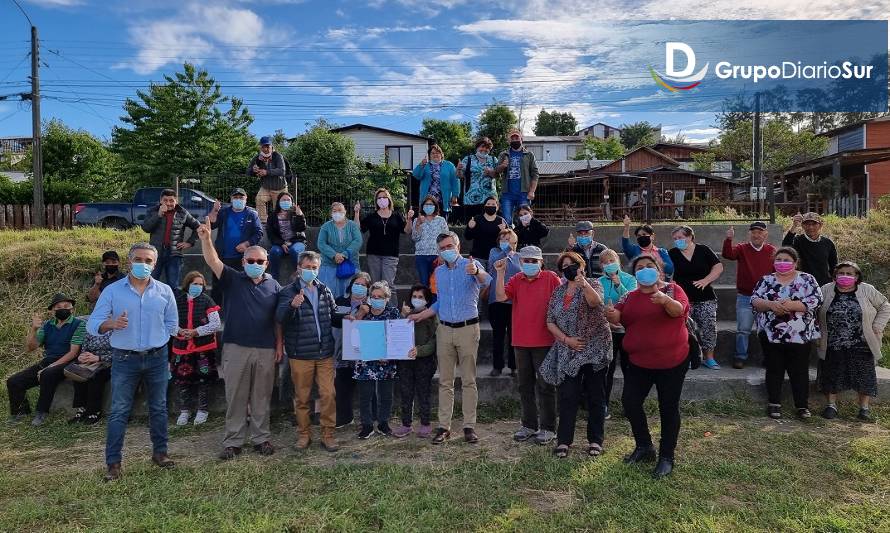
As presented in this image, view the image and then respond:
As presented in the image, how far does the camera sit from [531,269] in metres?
5.62

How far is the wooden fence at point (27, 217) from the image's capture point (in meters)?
18.8

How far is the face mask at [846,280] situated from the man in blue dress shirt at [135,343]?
722cm

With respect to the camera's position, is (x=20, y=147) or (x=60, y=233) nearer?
(x=60, y=233)

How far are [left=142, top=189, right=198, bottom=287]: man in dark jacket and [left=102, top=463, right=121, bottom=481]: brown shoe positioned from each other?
3409 millimetres

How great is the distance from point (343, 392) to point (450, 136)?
3322 cm

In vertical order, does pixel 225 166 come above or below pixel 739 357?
above

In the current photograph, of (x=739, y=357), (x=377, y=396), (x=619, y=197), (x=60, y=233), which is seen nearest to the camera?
(x=377, y=396)

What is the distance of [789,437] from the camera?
18.8 feet

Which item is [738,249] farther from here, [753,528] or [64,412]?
[64,412]

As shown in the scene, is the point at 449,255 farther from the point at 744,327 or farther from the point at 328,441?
the point at 744,327

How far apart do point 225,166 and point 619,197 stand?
62.8 ft

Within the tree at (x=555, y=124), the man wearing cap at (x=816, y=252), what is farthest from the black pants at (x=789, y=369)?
the tree at (x=555, y=124)

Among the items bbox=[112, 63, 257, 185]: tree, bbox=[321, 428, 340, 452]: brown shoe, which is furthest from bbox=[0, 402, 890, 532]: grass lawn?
bbox=[112, 63, 257, 185]: tree

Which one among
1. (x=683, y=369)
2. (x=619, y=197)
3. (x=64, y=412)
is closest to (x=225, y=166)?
(x=619, y=197)
